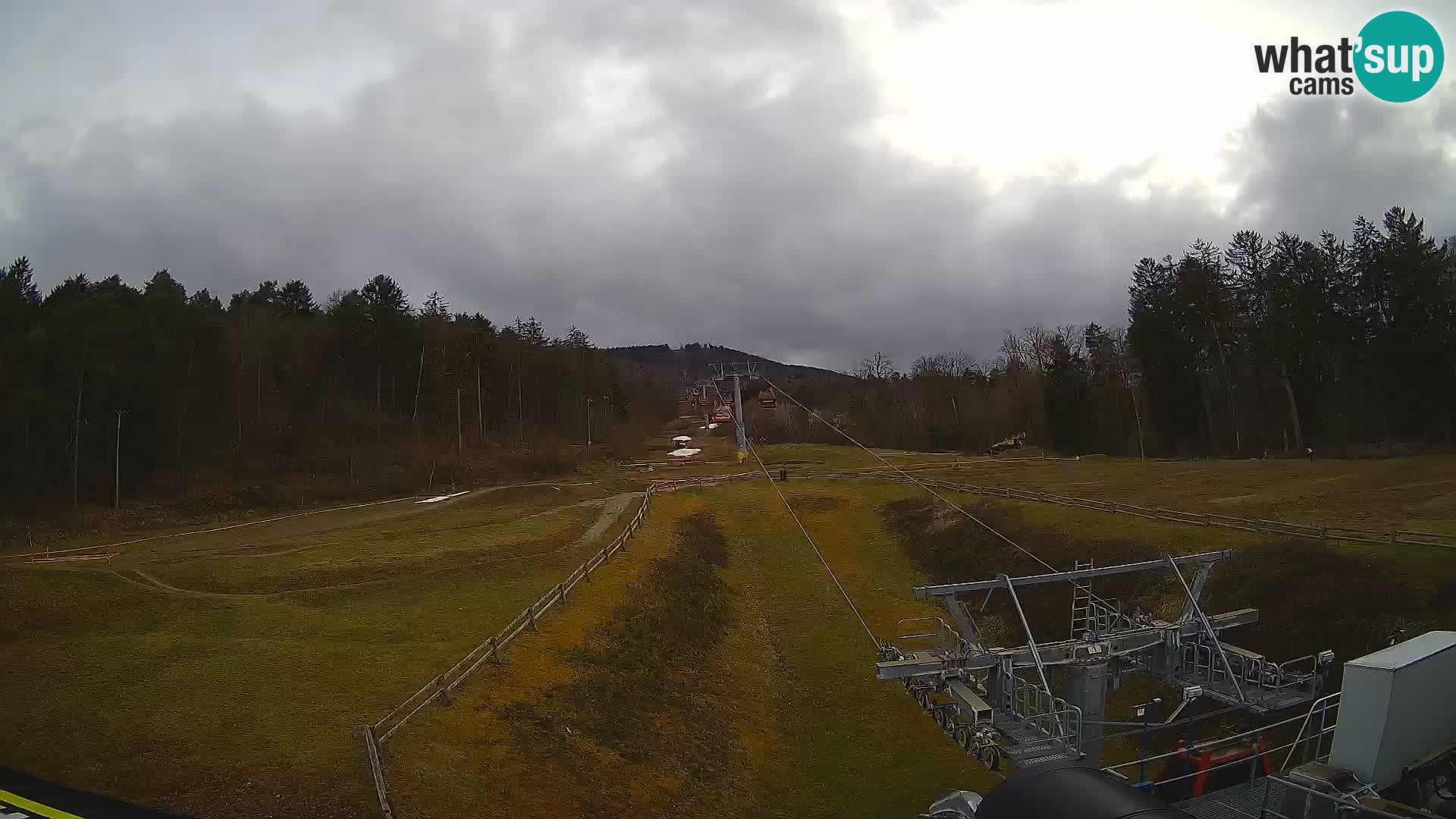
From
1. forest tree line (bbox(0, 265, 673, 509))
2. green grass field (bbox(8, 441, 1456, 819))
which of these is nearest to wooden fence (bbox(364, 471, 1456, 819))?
green grass field (bbox(8, 441, 1456, 819))

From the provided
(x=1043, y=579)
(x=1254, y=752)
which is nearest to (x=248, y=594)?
(x=1043, y=579)

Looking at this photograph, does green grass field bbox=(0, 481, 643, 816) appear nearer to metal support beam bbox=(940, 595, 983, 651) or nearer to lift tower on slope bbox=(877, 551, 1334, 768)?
lift tower on slope bbox=(877, 551, 1334, 768)

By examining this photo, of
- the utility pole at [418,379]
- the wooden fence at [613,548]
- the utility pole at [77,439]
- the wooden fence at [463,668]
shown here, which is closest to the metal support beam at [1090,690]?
the wooden fence at [613,548]

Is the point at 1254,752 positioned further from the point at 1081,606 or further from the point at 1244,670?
the point at 1081,606

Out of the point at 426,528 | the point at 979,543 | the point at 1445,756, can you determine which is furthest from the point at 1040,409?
the point at 1445,756

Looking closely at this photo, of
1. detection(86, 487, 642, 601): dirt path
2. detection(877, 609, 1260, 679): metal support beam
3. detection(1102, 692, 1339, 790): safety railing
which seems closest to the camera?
detection(1102, 692, 1339, 790): safety railing

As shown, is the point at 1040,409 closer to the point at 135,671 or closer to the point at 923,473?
the point at 923,473
